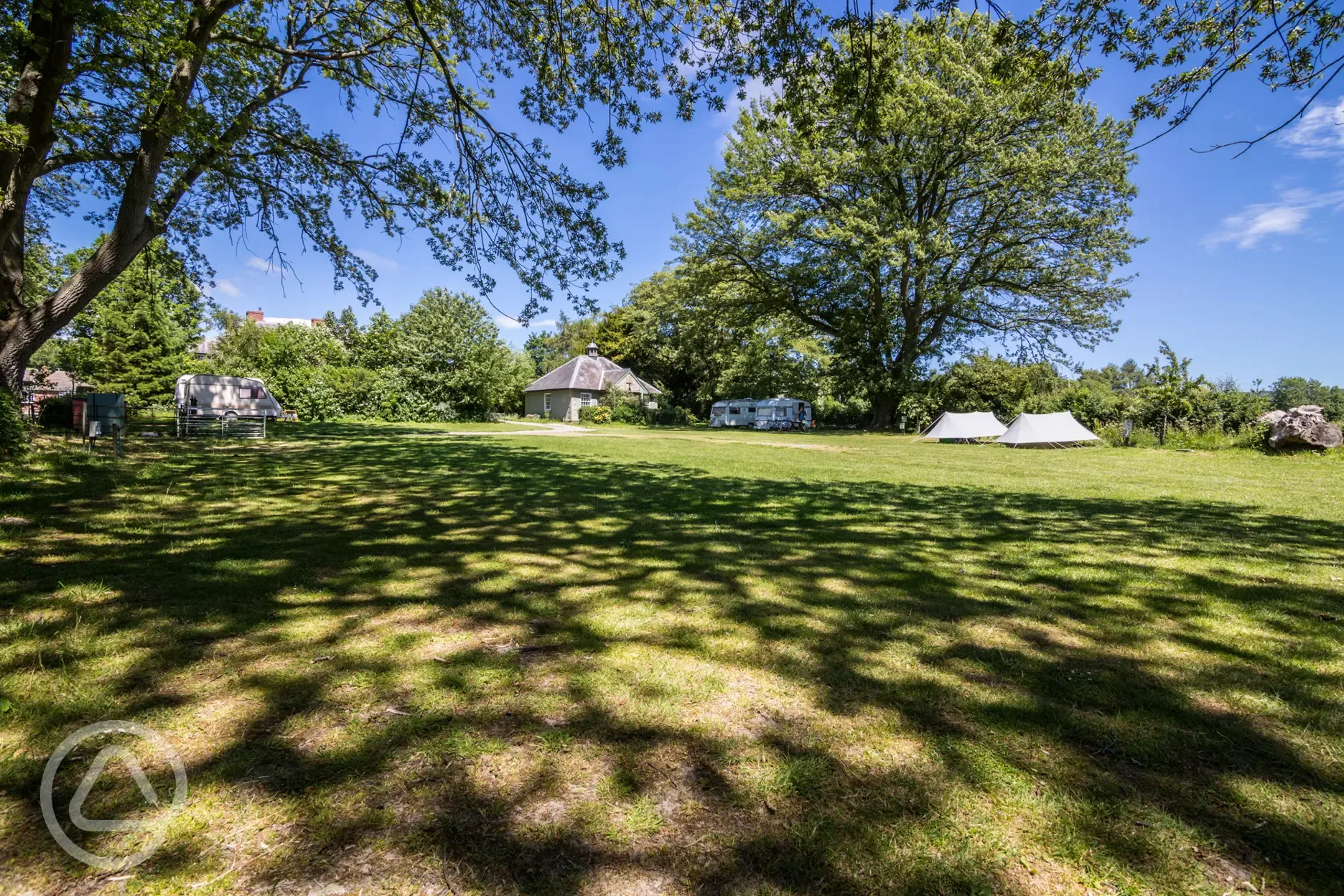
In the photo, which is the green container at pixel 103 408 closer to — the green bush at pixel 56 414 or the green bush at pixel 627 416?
the green bush at pixel 56 414

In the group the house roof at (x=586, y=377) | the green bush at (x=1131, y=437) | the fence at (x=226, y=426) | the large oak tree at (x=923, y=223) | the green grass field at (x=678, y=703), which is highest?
the large oak tree at (x=923, y=223)

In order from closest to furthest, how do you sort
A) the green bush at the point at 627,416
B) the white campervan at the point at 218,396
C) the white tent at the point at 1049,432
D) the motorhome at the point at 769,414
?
1. the white campervan at the point at 218,396
2. the white tent at the point at 1049,432
3. the motorhome at the point at 769,414
4. the green bush at the point at 627,416

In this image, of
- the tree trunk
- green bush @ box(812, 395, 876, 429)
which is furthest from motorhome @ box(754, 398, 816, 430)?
the tree trunk

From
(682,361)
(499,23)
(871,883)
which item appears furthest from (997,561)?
(682,361)

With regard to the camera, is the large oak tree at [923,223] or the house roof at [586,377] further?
the house roof at [586,377]

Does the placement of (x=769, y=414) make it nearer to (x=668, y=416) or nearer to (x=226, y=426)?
(x=668, y=416)

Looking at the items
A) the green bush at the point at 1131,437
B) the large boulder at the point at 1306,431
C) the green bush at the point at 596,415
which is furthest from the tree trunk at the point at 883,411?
the green bush at the point at 596,415

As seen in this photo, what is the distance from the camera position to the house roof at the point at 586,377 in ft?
→ 170

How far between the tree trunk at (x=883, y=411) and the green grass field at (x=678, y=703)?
28.9 metres

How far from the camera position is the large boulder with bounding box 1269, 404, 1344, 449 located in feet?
54.7

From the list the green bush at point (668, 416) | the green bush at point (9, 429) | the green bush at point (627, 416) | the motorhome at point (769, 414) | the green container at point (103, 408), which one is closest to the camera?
the green bush at point (9, 429)

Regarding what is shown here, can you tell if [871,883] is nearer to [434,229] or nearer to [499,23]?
[499,23]

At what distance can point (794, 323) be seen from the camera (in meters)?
36.3

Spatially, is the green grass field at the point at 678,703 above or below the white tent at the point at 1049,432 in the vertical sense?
below
